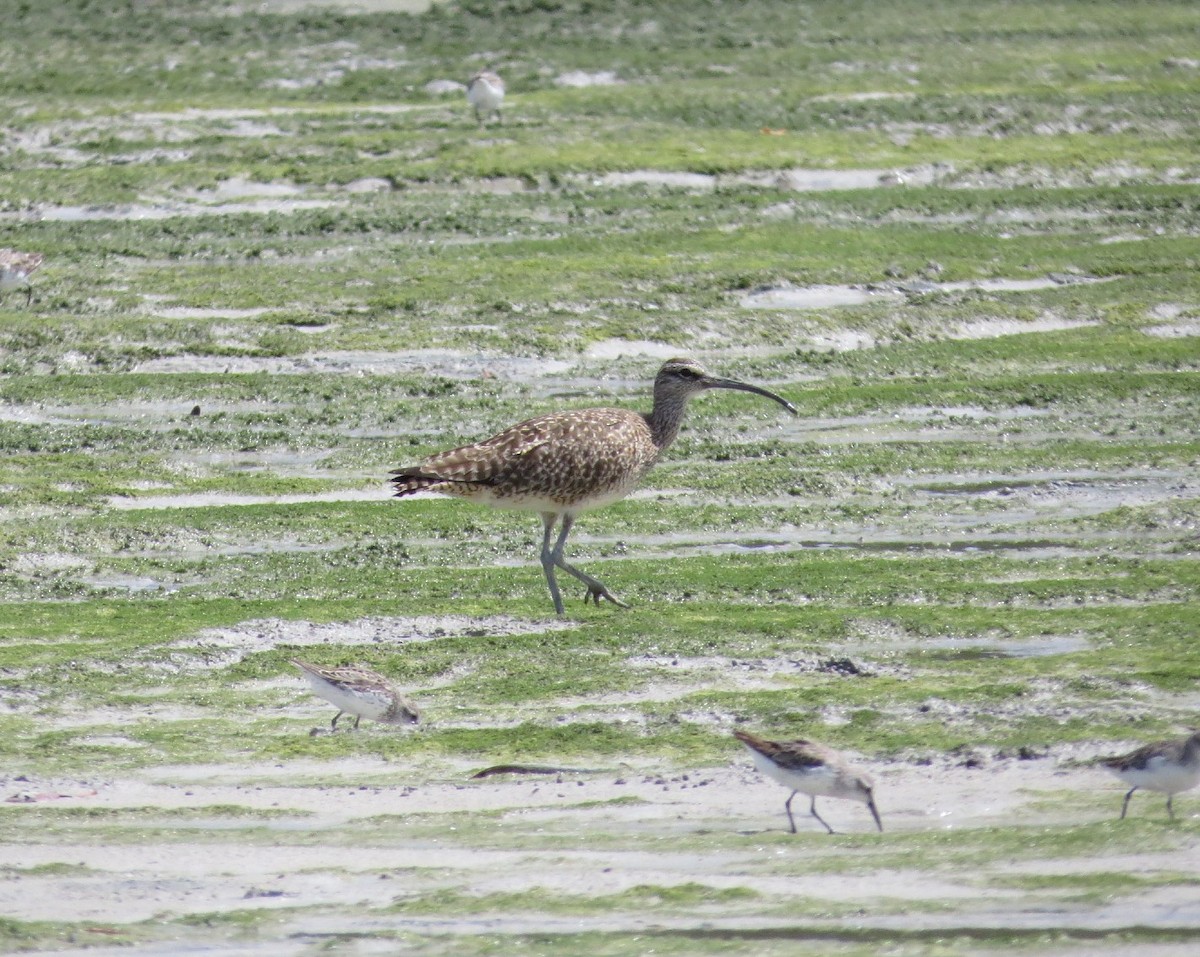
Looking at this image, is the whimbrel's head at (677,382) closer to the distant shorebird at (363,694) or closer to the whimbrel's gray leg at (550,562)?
the whimbrel's gray leg at (550,562)

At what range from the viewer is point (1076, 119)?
27.8 metres

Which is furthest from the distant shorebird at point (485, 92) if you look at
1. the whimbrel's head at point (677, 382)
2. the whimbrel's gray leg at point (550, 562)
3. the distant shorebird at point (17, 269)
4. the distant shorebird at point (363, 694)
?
the distant shorebird at point (363, 694)

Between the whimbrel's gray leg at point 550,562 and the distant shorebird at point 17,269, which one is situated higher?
the distant shorebird at point 17,269

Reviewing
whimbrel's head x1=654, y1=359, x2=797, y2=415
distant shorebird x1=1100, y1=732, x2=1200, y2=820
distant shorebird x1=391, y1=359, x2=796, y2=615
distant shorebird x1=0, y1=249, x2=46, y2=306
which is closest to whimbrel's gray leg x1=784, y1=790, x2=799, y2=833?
distant shorebird x1=1100, y1=732, x2=1200, y2=820

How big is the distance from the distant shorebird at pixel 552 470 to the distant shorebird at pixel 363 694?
2.29 metres

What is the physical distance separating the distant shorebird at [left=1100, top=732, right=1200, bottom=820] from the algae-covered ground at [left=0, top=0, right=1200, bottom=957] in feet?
0.60

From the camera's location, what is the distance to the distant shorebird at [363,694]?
30.4 ft

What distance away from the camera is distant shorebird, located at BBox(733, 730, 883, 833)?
788 centimetres

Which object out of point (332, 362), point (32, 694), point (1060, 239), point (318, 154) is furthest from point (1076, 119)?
point (32, 694)

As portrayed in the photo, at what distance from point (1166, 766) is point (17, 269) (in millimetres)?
13550

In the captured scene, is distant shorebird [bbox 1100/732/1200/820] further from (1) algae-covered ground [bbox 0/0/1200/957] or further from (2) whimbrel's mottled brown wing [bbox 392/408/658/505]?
(2) whimbrel's mottled brown wing [bbox 392/408/658/505]

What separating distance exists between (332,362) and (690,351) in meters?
3.17

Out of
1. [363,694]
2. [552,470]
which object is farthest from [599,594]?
[363,694]

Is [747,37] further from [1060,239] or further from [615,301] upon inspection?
[615,301]
